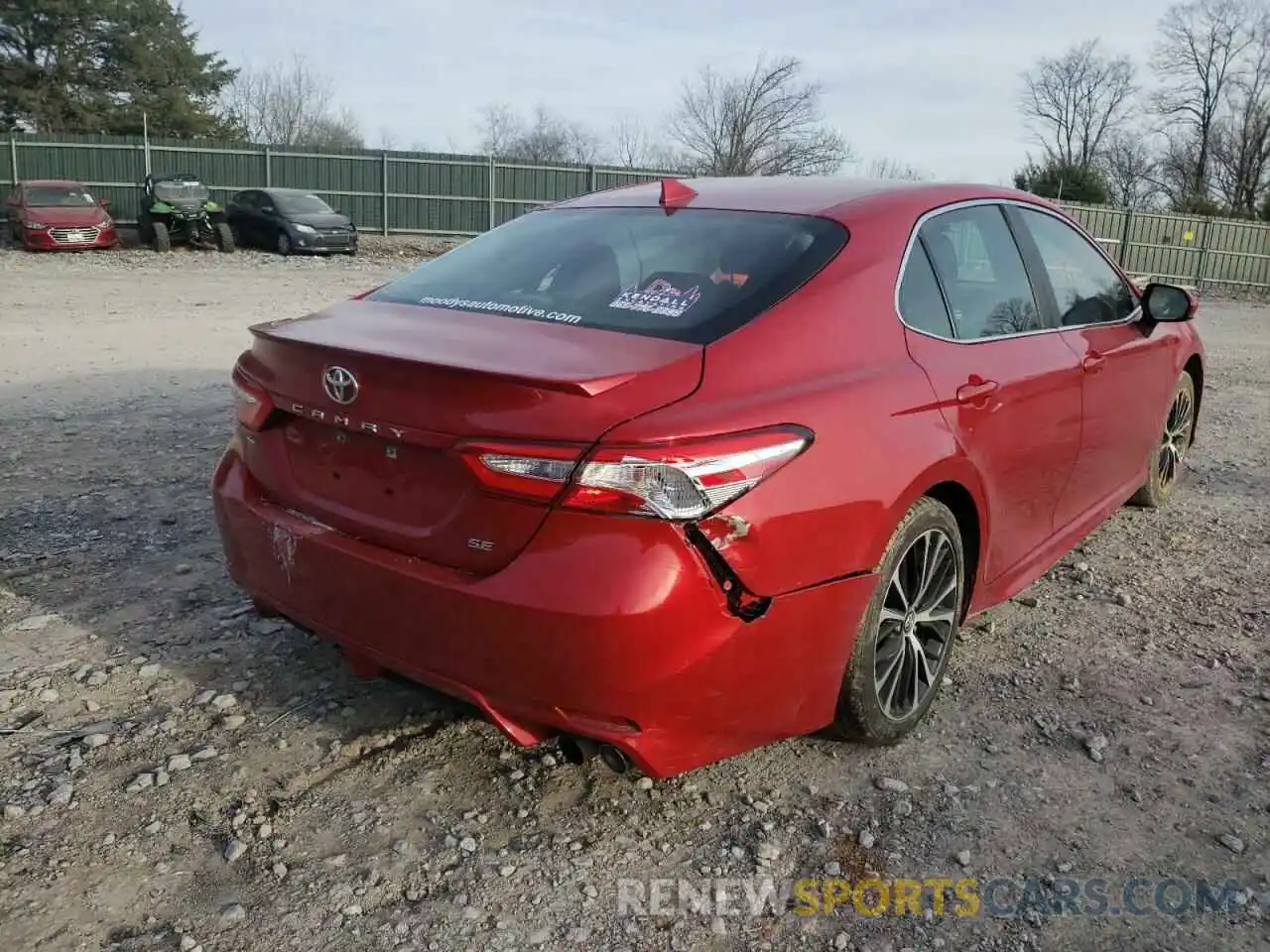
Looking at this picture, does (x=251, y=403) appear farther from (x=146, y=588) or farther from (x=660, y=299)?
(x=146, y=588)

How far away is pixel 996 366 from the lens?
3.27 meters

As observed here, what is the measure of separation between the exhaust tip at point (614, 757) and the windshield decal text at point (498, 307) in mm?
1061

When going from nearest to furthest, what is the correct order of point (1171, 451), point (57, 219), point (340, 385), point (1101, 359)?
1. point (340, 385)
2. point (1101, 359)
3. point (1171, 451)
4. point (57, 219)

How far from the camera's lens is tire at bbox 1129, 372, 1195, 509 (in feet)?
16.9

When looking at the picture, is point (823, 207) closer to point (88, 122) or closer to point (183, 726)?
point (183, 726)

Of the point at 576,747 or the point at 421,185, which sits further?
the point at 421,185

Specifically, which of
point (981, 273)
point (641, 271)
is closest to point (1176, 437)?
point (981, 273)

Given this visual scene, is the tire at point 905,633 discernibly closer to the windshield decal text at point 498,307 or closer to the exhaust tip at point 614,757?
the exhaust tip at point 614,757

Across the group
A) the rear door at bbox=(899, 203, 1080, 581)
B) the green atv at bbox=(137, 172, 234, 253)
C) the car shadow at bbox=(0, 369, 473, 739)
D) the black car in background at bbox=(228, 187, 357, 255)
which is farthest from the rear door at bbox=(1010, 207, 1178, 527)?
the green atv at bbox=(137, 172, 234, 253)

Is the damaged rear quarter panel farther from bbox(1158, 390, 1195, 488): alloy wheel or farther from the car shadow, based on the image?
bbox(1158, 390, 1195, 488): alloy wheel

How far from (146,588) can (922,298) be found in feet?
9.70

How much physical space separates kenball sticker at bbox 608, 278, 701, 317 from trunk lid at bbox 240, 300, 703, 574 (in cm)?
16

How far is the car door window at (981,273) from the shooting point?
10.7 feet

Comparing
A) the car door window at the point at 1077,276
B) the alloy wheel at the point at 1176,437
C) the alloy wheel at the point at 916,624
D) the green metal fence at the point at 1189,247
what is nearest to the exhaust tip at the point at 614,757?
the alloy wheel at the point at 916,624
